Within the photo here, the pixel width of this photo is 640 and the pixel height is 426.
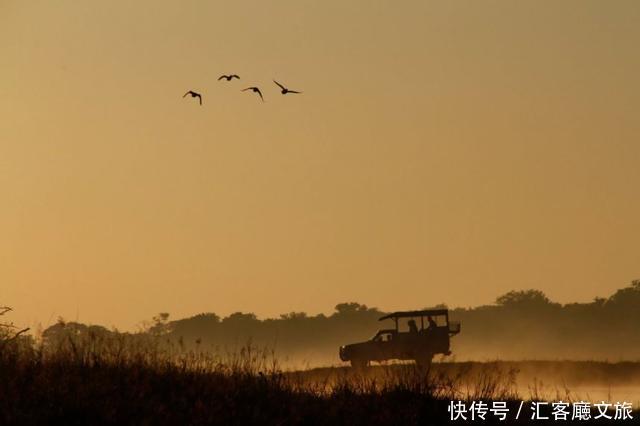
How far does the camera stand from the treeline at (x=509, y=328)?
119 metres

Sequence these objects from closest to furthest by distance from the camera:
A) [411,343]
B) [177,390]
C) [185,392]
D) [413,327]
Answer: [185,392] < [177,390] < [411,343] < [413,327]

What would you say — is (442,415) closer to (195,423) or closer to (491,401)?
(491,401)

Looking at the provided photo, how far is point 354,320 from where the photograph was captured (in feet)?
506

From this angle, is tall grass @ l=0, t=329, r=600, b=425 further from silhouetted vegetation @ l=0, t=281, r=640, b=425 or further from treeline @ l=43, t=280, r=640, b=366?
treeline @ l=43, t=280, r=640, b=366

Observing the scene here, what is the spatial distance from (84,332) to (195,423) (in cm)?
654

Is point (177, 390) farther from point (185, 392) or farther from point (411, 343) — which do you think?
point (411, 343)

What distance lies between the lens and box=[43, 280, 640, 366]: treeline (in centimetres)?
11900

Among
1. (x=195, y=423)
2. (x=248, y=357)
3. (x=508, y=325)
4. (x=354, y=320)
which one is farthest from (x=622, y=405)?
(x=354, y=320)

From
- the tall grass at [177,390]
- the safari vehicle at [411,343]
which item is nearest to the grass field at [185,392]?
the tall grass at [177,390]

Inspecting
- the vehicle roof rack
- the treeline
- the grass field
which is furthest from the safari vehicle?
the treeline

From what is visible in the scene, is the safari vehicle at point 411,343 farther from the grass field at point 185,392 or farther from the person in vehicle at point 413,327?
the grass field at point 185,392

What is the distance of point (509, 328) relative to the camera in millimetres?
135250

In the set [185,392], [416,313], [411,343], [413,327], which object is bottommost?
[185,392]

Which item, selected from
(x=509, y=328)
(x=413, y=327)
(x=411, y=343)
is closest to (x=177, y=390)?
(x=411, y=343)
